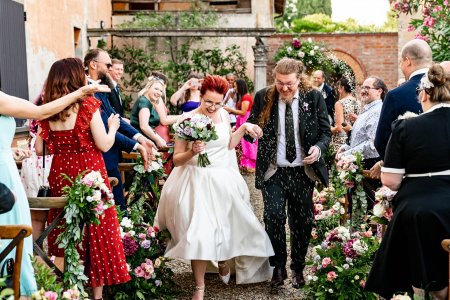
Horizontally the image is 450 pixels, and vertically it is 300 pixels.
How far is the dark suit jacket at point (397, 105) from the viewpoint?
16.7ft

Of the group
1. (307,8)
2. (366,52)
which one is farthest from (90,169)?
(307,8)

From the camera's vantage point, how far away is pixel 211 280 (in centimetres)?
645

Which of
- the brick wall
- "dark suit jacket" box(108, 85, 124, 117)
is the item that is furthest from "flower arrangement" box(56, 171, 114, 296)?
the brick wall

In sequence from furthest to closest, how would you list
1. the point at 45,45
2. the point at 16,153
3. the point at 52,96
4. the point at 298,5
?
the point at 298,5, the point at 45,45, the point at 16,153, the point at 52,96

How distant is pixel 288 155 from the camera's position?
237 inches

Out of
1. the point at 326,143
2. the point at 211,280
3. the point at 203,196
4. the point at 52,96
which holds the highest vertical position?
the point at 52,96

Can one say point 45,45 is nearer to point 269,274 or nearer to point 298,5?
point 269,274

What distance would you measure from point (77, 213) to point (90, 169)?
2.15 ft

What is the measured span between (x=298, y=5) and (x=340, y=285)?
55.6m

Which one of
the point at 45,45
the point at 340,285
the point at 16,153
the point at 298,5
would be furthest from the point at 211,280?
the point at 298,5

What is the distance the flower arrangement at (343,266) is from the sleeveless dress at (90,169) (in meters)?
1.52

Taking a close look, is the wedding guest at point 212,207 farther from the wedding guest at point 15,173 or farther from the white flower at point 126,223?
the wedding guest at point 15,173

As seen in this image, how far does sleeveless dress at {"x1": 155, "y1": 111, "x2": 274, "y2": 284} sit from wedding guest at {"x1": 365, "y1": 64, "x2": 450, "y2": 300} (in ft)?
5.98

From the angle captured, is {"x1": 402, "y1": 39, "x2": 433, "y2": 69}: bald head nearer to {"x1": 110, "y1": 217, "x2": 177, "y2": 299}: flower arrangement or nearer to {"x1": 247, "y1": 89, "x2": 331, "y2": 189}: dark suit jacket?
{"x1": 247, "y1": 89, "x2": 331, "y2": 189}: dark suit jacket
